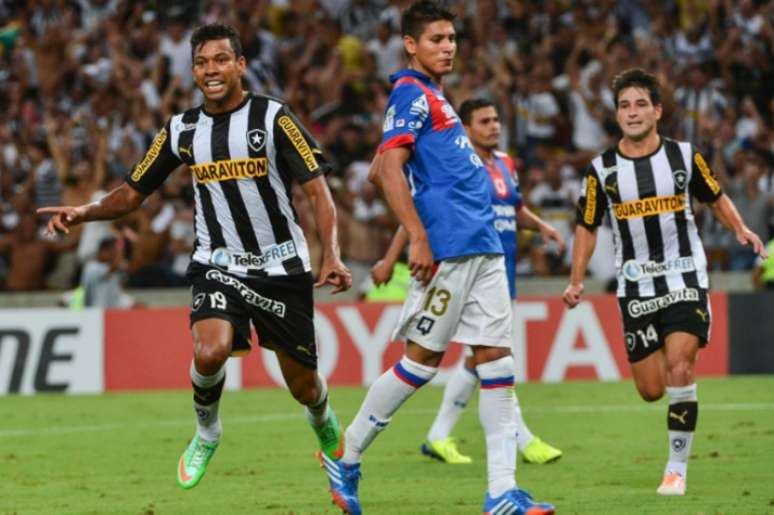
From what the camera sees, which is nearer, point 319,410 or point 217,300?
point 217,300

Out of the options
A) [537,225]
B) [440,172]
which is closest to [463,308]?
[440,172]

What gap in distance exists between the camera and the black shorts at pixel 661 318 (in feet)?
28.1

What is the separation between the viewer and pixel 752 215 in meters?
17.5

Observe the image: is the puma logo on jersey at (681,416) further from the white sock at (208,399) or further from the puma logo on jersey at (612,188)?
the white sock at (208,399)

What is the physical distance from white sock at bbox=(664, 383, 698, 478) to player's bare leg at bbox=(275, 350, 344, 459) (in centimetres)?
189

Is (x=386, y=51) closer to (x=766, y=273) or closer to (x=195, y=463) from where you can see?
(x=766, y=273)

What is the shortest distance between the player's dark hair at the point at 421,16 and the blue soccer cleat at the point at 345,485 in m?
2.16

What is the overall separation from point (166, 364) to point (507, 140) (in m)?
5.48

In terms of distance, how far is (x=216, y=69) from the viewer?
293 inches

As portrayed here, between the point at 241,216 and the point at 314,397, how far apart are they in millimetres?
1054

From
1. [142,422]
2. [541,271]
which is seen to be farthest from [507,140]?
[142,422]

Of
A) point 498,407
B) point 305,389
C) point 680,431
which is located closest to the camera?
point 498,407

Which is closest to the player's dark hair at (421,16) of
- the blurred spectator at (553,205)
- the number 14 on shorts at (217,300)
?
the number 14 on shorts at (217,300)

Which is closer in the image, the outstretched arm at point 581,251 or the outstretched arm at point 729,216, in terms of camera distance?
the outstretched arm at point 729,216
